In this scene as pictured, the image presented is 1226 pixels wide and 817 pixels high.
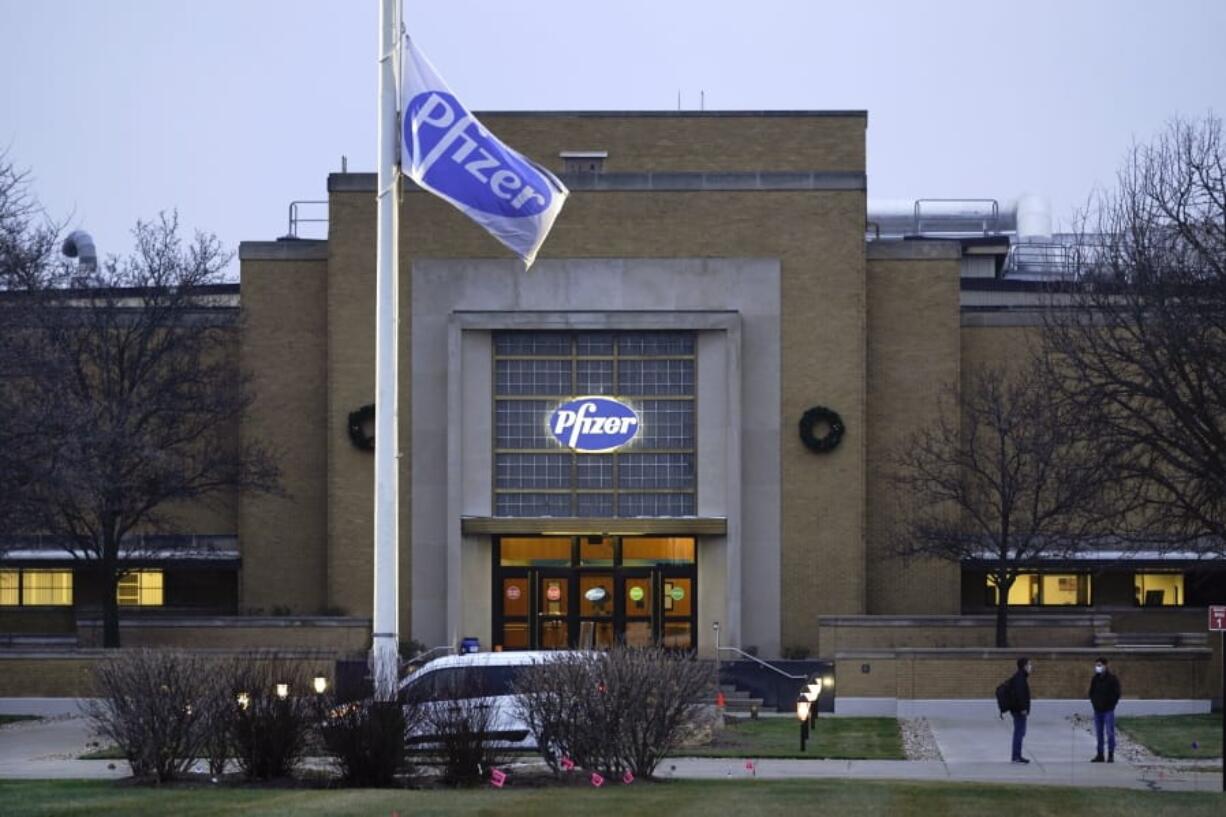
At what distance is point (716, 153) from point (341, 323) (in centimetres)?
1042

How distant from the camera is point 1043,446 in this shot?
4388 cm

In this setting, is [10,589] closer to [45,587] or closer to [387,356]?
[45,587]

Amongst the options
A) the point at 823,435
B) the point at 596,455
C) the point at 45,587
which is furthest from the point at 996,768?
the point at 45,587

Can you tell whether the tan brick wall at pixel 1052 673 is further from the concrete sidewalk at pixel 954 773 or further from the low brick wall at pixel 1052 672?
the concrete sidewalk at pixel 954 773

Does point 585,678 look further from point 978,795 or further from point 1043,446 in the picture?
point 1043,446

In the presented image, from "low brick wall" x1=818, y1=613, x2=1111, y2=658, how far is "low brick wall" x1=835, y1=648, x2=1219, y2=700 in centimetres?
449

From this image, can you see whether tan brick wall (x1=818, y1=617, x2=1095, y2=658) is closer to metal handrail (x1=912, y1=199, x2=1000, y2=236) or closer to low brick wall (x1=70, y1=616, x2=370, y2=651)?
low brick wall (x1=70, y1=616, x2=370, y2=651)

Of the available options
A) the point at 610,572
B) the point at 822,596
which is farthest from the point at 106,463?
the point at 822,596

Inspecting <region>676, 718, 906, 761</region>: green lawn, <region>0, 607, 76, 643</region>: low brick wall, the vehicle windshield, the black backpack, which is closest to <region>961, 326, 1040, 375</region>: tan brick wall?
<region>676, 718, 906, 761</region>: green lawn

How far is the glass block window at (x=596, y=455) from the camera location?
160ft

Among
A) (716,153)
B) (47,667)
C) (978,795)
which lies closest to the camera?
(978,795)

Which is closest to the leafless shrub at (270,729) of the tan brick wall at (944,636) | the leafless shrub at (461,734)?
the leafless shrub at (461,734)

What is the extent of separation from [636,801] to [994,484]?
2437cm

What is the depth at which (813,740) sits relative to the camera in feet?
115
